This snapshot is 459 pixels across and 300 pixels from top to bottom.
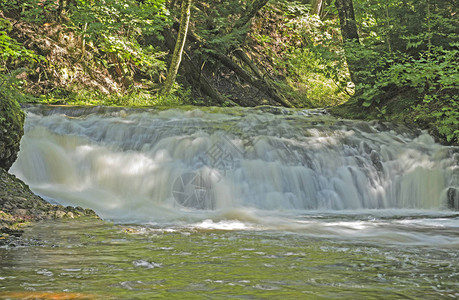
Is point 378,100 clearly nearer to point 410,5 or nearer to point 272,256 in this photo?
point 410,5

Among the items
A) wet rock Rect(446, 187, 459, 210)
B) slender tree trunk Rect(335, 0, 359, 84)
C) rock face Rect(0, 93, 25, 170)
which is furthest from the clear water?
slender tree trunk Rect(335, 0, 359, 84)

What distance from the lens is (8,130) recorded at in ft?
18.8

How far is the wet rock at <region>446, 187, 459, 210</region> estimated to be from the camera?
25.7 feet

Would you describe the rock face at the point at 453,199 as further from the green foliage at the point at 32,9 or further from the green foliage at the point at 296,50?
the green foliage at the point at 32,9

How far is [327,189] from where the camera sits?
24.8 feet

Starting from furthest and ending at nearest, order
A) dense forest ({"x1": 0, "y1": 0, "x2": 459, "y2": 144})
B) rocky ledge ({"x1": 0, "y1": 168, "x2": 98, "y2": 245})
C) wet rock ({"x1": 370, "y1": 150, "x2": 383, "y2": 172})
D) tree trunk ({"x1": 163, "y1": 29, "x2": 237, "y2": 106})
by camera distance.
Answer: tree trunk ({"x1": 163, "y1": 29, "x2": 237, "y2": 106})
dense forest ({"x1": 0, "y1": 0, "x2": 459, "y2": 144})
wet rock ({"x1": 370, "y1": 150, "x2": 383, "y2": 172})
rocky ledge ({"x1": 0, "y1": 168, "x2": 98, "y2": 245})

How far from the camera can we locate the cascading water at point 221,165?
6980 mm

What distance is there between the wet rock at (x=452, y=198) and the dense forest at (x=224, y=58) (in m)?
1.52

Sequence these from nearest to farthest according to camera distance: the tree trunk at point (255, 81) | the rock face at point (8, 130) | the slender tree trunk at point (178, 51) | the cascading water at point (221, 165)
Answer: the rock face at point (8, 130) → the cascading water at point (221, 165) → the slender tree trunk at point (178, 51) → the tree trunk at point (255, 81)

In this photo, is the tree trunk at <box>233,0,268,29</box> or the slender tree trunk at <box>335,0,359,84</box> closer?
the slender tree trunk at <box>335,0,359,84</box>

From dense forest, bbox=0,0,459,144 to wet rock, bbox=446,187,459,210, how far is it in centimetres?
152

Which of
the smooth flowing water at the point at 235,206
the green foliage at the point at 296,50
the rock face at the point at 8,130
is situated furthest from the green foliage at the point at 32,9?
the green foliage at the point at 296,50

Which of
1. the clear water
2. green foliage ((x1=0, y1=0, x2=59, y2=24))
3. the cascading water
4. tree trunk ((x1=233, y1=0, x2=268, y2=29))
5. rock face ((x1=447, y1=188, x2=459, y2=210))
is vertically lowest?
the clear water

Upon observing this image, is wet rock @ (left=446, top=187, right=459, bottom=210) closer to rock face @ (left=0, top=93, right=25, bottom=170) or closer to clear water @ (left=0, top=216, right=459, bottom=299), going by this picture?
clear water @ (left=0, top=216, right=459, bottom=299)
